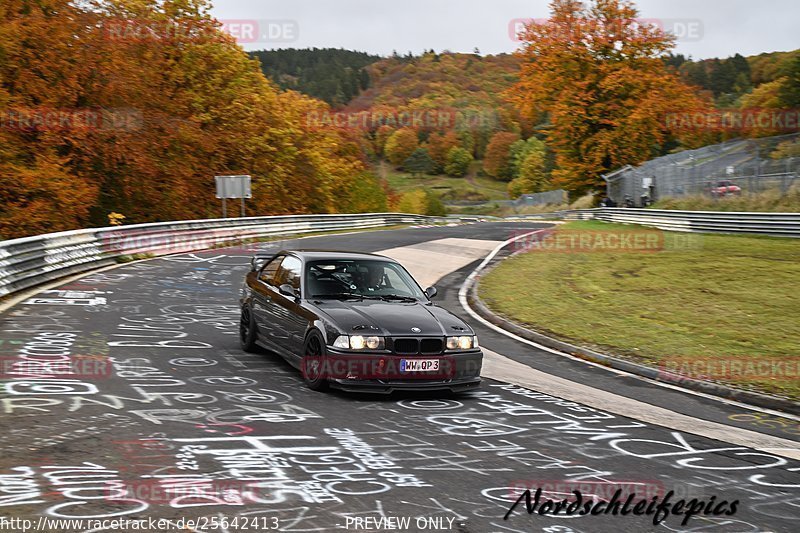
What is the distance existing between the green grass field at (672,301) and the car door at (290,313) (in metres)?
5.18

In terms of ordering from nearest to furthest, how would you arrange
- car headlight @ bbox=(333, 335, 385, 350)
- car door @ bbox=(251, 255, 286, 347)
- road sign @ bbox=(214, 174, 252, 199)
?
car headlight @ bbox=(333, 335, 385, 350) < car door @ bbox=(251, 255, 286, 347) < road sign @ bbox=(214, 174, 252, 199)

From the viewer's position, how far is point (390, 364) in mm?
8750

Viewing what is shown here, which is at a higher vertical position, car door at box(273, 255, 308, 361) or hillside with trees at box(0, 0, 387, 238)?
hillside with trees at box(0, 0, 387, 238)

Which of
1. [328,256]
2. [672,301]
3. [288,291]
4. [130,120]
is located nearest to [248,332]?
[288,291]

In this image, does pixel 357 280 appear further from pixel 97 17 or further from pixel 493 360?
pixel 97 17

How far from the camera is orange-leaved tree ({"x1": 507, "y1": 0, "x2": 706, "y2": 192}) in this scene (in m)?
58.8

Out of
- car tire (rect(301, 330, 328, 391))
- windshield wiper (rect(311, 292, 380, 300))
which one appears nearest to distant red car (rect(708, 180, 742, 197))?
windshield wiper (rect(311, 292, 380, 300))

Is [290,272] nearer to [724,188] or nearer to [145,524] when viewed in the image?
[145,524]

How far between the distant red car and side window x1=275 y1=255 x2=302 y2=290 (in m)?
30.9

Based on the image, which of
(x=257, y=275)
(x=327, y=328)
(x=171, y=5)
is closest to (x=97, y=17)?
(x=171, y=5)

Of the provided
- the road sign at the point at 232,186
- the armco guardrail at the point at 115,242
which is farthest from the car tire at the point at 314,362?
the road sign at the point at 232,186

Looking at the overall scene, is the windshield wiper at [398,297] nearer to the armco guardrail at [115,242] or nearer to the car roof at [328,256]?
the car roof at [328,256]

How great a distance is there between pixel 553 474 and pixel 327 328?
3369 millimetres

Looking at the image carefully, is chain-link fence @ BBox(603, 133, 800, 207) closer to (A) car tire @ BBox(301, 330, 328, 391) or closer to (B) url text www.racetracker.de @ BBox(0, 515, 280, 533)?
(A) car tire @ BBox(301, 330, 328, 391)
